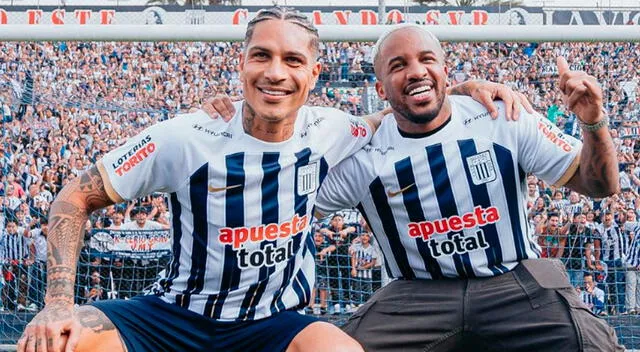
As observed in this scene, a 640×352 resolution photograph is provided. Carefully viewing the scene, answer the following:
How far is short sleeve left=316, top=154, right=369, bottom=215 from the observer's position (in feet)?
12.6

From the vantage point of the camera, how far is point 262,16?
344 centimetres

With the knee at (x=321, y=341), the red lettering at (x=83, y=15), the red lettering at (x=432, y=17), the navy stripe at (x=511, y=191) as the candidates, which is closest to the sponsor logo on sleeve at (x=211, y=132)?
the knee at (x=321, y=341)

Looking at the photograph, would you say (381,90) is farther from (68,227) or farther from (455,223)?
(68,227)

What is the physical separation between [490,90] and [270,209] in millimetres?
1147

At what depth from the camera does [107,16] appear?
2938 cm

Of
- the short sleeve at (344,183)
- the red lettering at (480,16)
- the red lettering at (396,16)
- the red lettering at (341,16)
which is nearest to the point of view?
the short sleeve at (344,183)

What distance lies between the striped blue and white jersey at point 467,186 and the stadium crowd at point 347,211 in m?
1.81

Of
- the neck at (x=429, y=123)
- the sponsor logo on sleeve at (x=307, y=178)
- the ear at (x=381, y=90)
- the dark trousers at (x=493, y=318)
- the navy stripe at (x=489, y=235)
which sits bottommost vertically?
the dark trousers at (x=493, y=318)

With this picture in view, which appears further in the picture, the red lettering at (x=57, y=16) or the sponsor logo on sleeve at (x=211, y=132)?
the red lettering at (x=57, y=16)

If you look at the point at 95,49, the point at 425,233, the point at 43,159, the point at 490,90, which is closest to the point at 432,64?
the point at 490,90

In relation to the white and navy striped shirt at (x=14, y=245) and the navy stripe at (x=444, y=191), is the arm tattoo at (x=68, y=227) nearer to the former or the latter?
the navy stripe at (x=444, y=191)

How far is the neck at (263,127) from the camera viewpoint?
3.39 meters

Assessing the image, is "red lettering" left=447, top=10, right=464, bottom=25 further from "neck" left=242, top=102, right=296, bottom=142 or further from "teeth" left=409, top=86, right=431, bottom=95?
"neck" left=242, top=102, right=296, bottom=142

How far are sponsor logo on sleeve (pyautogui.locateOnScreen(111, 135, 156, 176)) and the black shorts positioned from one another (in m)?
0.51
